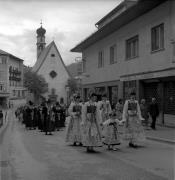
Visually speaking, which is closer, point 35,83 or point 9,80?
point 35,83

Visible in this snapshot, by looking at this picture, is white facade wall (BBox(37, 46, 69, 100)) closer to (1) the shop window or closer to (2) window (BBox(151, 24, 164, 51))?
(1) the shop window

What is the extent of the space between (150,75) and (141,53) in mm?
2559

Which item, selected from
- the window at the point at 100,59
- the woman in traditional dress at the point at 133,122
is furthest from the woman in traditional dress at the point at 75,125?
the window at the point at 100,59

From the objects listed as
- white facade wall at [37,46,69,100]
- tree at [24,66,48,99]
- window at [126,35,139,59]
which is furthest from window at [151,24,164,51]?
white facade wall at [37,46,69,100]

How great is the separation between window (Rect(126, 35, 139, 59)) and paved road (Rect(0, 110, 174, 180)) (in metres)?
13.0

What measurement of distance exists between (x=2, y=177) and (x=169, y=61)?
14.6m

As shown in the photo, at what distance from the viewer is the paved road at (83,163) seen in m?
8.57

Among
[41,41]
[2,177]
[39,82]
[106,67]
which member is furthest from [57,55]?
[2,177]

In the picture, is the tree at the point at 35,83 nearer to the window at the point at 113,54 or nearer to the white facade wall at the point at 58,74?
the white facade wall at the point at 58,74

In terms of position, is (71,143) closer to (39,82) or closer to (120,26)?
(120,26)

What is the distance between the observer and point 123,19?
25.8m

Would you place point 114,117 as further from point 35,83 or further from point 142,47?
point 35,83

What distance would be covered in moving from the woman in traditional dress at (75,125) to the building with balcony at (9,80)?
258ft

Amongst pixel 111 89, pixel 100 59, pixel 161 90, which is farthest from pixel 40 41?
pixel 161 90
